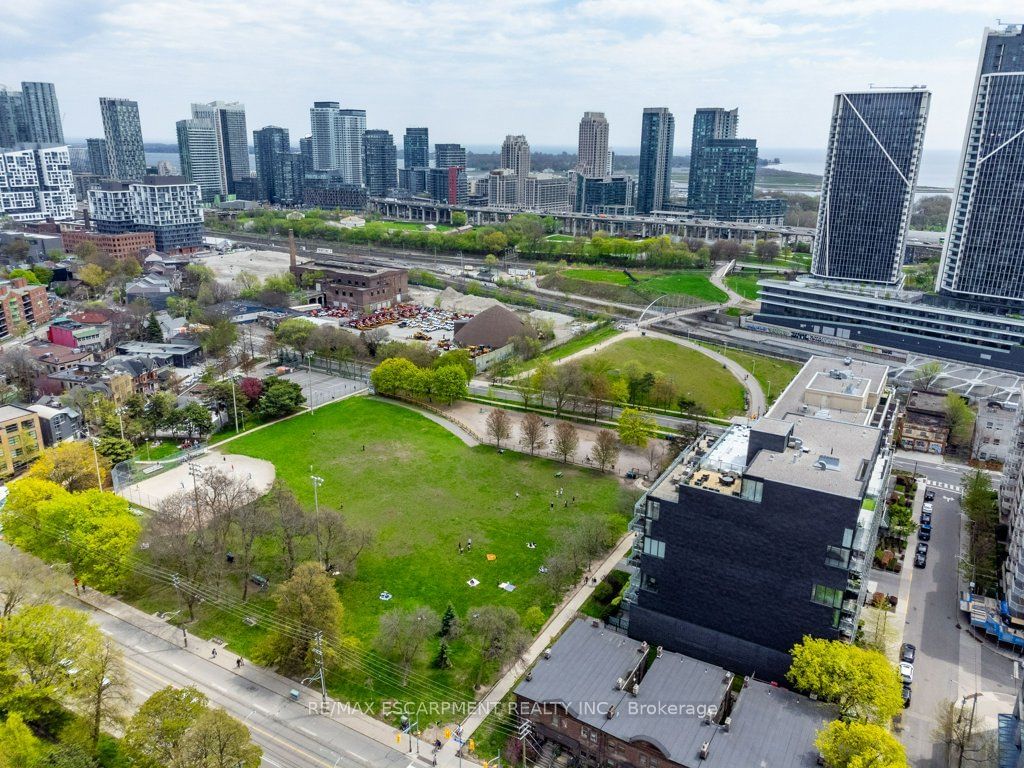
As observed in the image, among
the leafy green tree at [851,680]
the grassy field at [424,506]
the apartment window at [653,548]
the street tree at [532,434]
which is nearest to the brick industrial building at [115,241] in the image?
the grassy field at [424,506]

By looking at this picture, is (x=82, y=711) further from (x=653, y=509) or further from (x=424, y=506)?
(x=653, y=509)

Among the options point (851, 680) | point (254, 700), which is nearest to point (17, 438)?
point (254, 700)

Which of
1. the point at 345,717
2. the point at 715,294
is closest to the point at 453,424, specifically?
the point at 345,717

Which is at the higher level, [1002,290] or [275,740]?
[1002,290]

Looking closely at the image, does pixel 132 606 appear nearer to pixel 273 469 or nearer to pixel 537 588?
pixel 273 469

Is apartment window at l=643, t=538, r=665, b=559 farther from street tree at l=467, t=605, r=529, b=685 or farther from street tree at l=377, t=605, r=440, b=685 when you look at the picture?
street tree at l=377, t=605, r=440, b=685

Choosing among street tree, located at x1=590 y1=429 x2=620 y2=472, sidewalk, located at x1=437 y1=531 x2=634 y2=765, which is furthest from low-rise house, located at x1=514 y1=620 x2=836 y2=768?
street tree, located at x1=590 y1=429 x2=620 y2=472

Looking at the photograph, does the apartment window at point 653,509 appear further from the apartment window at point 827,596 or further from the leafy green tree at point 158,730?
the leafy green tree at point 158,730
